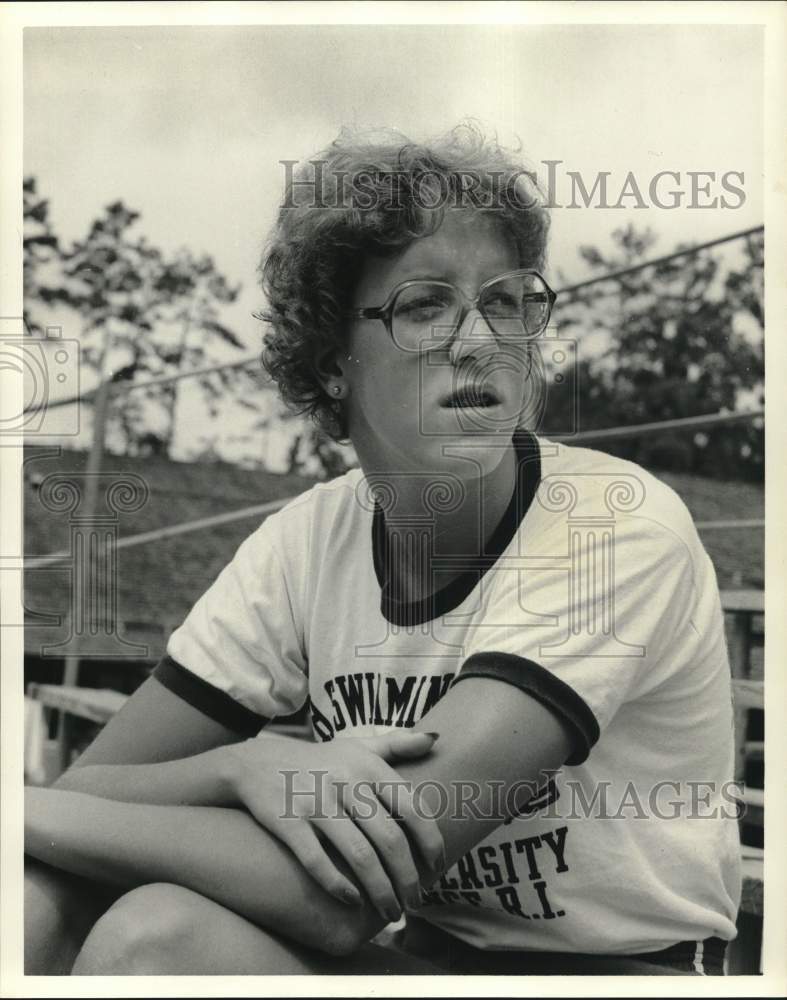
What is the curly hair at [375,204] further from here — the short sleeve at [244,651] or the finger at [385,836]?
the finger at [385,836]

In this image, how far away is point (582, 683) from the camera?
1160 mm

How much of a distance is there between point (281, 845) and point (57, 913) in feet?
1.11

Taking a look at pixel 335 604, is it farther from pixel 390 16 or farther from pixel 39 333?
pixel 390 16

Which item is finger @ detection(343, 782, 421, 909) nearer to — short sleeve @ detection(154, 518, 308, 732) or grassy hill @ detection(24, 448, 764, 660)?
short sleeve @ detection(154, 518, 308, 732)

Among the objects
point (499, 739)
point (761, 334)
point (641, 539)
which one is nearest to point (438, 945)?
point (499, 739)

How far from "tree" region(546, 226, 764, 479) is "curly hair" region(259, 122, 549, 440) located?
161 mm

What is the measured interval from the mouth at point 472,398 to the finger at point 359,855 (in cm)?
54

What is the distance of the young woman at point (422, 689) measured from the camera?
1111mm

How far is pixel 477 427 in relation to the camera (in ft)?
4.60

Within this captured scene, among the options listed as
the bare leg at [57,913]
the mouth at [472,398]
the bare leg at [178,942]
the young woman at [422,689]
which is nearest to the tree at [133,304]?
the young woman at [422,689]

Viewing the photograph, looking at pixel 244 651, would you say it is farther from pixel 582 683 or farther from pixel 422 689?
pixel 582 683

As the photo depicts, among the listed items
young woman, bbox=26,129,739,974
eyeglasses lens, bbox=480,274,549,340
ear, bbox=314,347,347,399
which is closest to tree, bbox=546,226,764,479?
eyeglasses lens, bbox=480,274,549,340

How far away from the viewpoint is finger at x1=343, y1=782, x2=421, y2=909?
3.59 ft

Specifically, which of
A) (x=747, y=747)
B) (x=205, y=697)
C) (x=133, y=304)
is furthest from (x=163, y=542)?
(x=747, y=747)
